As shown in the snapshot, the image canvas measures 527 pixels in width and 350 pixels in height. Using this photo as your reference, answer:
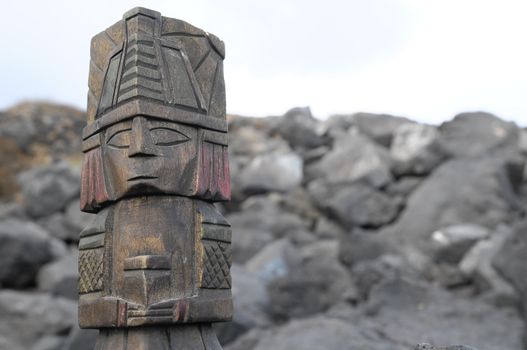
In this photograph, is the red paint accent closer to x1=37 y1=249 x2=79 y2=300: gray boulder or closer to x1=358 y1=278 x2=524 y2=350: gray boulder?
x1=358 y1=278 x2=524 y2=350: gray boulder

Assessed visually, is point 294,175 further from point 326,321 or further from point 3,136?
point 3,136

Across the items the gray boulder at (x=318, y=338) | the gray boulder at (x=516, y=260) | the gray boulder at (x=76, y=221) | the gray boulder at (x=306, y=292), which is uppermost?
the gray boulder at (x=76, y=221)

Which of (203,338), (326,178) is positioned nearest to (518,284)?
(203,338)

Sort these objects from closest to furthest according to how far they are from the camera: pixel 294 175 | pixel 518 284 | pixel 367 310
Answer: pixel 518 284 → pixel 367 310 → pixel 294 175

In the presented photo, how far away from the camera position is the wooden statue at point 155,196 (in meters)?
3.44

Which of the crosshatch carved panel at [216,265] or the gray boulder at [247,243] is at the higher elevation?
the gray boulder at [247,243]

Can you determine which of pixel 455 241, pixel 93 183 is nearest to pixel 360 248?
pixel 455 241

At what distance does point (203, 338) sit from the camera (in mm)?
3625

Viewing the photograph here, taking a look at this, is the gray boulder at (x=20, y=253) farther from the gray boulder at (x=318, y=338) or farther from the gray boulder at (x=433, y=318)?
the gray boulder at (x=433, y=318)

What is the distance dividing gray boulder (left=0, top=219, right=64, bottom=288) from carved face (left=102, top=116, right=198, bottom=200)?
22.8ft

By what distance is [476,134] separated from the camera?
46.4 feet

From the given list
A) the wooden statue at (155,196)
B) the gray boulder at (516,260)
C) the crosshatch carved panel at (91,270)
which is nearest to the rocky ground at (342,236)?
the gray boulder at (516,260)

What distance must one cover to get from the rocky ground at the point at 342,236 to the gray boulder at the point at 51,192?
35mm

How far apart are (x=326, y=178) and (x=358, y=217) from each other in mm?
2202
